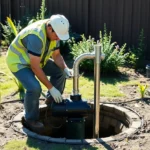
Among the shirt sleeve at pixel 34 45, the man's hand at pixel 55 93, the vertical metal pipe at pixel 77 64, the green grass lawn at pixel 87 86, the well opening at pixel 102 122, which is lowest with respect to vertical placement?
the well opening at pixel 102 122

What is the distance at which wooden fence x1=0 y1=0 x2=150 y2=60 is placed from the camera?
9180mm

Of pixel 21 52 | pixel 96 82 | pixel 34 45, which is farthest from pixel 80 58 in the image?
pixel 21 52

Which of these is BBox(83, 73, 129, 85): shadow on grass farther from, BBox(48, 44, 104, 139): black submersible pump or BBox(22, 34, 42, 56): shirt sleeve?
BBox(22, 34, 42, 56): shirt sleeve

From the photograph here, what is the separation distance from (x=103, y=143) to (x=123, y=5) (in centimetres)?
553

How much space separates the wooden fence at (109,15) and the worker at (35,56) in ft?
14.2

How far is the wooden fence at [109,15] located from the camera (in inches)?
361

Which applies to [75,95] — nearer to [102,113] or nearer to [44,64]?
[44,64]

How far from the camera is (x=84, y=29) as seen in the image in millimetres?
10430

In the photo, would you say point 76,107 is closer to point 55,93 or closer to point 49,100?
point 55,93

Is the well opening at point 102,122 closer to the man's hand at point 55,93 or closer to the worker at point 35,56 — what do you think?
the worker at point 35,56

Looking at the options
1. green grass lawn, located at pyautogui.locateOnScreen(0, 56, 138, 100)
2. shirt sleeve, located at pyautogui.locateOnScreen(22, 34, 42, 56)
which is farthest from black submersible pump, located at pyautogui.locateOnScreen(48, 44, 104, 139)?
green grass lawn, located at pyautogui.locateOnScreen(0, 56, 138, 100)

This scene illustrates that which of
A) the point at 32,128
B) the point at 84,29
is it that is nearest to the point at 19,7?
the point at 84,29

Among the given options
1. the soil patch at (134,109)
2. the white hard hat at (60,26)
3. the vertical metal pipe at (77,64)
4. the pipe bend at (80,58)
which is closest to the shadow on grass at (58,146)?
the soil patch at (134,109)

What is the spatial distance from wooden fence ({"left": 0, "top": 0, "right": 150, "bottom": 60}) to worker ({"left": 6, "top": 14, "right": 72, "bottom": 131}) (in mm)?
4343
